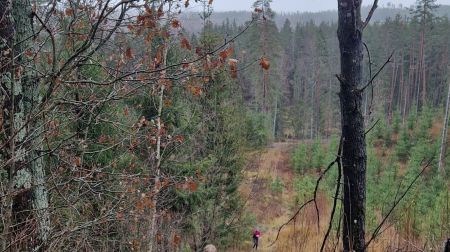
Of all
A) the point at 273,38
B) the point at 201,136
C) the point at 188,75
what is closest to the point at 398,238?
the point at 188,75

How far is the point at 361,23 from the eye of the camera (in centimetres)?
241

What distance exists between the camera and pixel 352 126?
7.97ft

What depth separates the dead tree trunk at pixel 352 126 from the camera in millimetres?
2408

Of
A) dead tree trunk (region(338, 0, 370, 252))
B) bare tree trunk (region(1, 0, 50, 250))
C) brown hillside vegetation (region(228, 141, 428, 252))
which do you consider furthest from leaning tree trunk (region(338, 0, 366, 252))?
bare tree trunk (region(1, 0, 50, 250))

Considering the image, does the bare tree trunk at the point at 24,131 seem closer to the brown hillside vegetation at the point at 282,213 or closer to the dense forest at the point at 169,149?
the dense forest at the point at 169,149

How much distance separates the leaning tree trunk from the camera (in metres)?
2.41

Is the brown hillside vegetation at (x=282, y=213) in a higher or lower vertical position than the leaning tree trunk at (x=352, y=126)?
lower

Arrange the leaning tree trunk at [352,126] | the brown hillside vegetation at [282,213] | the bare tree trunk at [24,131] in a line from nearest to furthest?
the leaning tree trunk at [352,126]
the bare tree trunk at [24,131]
the brown hillside vegetation at [282,213]

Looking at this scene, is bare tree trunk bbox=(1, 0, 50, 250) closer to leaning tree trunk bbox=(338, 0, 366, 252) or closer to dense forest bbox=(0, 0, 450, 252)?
dense forest bbox=(0, 0, 450, 252)

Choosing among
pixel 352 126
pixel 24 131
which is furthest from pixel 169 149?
pixel 352 126

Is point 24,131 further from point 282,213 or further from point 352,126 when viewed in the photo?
point 282,213

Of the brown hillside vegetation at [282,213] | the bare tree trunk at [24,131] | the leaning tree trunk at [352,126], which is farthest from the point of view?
the brown hillside vegetation at [282,213]

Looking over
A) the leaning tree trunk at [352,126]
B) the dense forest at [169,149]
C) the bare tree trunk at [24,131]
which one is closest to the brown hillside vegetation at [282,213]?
the dense forest at [169,149]

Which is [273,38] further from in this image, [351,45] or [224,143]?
[351,45]
